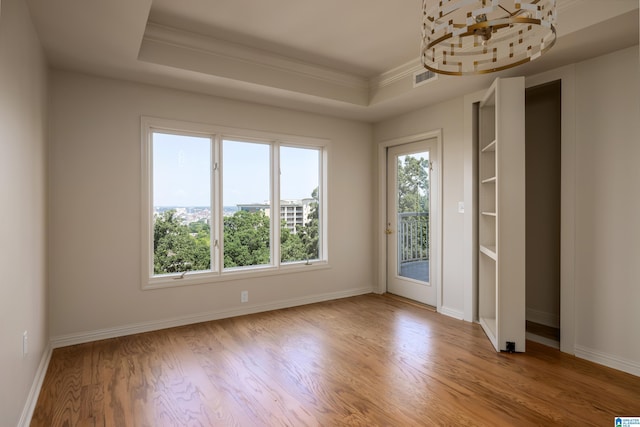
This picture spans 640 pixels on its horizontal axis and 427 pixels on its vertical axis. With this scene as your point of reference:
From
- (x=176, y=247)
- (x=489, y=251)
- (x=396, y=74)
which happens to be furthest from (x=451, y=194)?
(x=176, y=247)

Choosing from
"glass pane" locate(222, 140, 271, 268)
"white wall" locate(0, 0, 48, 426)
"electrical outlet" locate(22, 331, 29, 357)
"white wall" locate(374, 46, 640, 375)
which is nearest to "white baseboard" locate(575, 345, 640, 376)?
"white wall" locate(374, 46, 640, 375)

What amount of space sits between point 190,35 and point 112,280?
242 cm

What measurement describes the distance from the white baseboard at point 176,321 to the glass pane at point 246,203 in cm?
54

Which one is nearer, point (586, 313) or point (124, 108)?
point (586, 313)

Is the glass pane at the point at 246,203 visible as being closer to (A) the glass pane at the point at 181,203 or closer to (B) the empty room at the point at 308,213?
(B) the empty room at the point at 308,213

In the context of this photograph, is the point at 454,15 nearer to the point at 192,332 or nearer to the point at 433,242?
the point at 433,242

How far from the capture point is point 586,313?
3021 millimetres

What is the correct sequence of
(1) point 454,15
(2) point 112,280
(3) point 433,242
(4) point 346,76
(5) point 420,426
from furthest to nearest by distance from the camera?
(3) point 433,242 < (4) point 346,76 < (2) point 112,280 < (1) point 454,15 < (5) point 420,426

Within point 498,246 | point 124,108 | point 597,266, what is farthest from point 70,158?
point 597,266

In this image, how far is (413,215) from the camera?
488cm

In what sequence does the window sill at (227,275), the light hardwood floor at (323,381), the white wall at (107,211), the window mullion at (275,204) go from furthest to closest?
the window mullion at (275,204) < the window sill at (227,275) < the white wall at (107,211) < the light hardwood floor at (323,381)

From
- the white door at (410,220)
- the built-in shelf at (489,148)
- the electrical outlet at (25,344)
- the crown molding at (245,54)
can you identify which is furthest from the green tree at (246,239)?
the built-in shelf at (489,148)

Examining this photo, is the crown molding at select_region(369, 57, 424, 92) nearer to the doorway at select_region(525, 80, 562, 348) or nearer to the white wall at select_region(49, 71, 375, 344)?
the doorway at select_region(525, 80, 562, 348)

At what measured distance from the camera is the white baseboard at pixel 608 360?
2.74 meters
